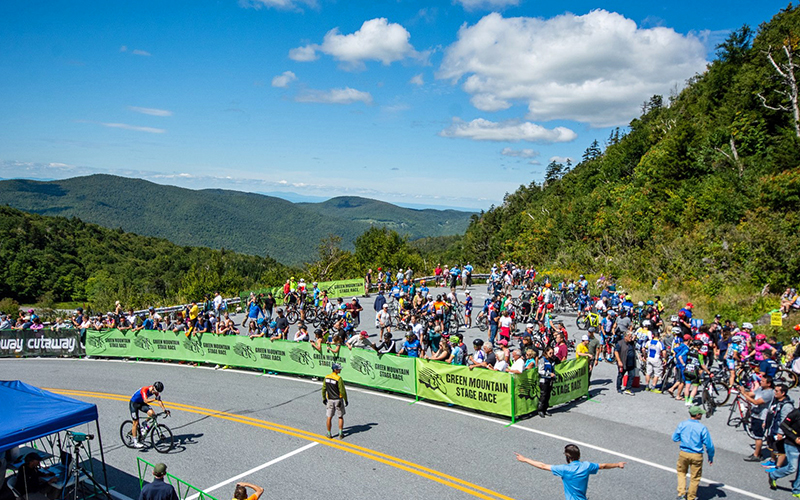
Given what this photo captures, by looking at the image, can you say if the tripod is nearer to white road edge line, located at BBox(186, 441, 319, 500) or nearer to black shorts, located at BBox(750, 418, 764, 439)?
white road edge line, located at BBox(186, 441, 319, 500)

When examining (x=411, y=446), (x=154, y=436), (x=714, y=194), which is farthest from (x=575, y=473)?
(x=714, y=194)

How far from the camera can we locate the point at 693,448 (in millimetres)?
8219

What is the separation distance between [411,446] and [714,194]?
36.5m

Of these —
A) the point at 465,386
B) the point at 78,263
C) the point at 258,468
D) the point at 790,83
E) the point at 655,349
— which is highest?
the point at 790,83

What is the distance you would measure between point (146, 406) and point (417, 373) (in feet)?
22.5

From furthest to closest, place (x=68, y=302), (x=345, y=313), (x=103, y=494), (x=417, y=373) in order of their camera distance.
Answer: (x=68, y=302), (x=345, y=313), (x=417, y=373), (x=103, y=494)

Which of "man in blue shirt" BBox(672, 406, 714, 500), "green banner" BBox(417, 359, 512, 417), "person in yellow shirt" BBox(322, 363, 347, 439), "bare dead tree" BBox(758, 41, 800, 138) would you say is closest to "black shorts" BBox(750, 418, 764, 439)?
"man in blue shirt" BBox(672, 406, 714, 500)

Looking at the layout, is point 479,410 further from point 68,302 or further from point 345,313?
point 68,302

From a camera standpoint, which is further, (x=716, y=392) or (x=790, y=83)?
(x=790, y=83)

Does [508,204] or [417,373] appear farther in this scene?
[508,204]

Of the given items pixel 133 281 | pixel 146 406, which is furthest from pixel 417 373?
pixel 133 281

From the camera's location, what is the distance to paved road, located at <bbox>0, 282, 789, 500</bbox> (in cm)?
938

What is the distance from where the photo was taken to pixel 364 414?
13.4 m

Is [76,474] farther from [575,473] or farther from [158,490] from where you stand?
[575,473]
